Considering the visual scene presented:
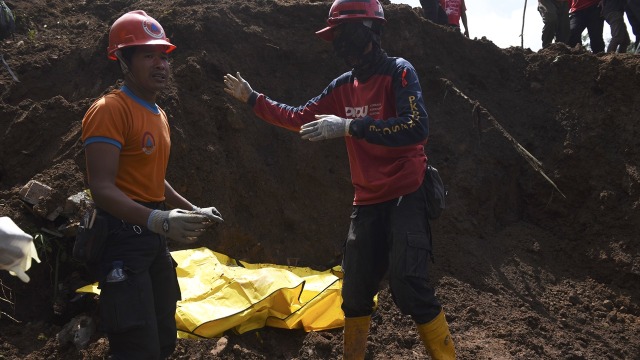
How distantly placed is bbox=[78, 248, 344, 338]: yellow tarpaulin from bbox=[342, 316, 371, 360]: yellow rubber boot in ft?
2.19

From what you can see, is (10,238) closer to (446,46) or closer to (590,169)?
(590,169)

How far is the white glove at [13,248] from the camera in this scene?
1892mm

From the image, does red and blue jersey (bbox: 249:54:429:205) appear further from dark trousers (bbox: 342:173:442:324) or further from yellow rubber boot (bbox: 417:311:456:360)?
yellow rubber boot (bbox: 417:311:456:360)

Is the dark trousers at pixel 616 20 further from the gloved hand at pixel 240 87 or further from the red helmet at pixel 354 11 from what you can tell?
the gloved hand at pixel 240 87

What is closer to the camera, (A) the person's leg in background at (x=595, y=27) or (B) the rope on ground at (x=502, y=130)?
(B) the rope on ground at (x=502, y=130)

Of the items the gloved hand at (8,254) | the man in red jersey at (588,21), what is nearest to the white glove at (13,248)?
the gloved hand at (8,254)

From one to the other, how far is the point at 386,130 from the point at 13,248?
1813mm

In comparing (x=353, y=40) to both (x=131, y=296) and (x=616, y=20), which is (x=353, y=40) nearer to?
(x=131, y=296)

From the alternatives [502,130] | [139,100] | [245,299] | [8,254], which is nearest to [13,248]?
[8,254]

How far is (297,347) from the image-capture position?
4.12 meters

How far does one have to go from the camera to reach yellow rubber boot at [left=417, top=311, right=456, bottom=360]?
319cm

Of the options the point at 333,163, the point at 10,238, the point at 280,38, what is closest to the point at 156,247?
the point at 10,238

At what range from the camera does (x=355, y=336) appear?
3508 mm

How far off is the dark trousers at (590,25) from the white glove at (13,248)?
22.7 feet
